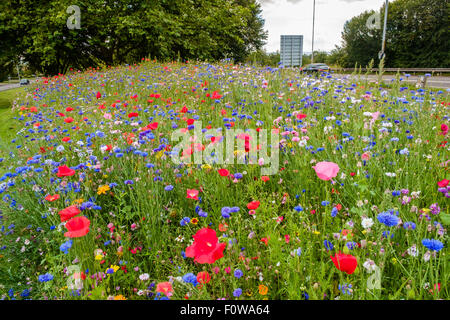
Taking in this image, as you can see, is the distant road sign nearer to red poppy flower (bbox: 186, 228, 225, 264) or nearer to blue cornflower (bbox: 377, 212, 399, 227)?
blue cornflower (bbox: 377, 212, 399, 227)

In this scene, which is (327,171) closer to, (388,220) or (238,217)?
(388,220)

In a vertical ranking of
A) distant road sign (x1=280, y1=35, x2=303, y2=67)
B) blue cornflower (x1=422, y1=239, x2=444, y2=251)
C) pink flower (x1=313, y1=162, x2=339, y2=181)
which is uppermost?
distant road sign (x1=280, y1=35, x2=303, y2=67)

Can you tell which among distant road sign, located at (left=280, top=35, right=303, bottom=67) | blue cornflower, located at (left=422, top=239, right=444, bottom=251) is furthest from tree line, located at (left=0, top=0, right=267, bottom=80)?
blue cornflower, located at (left=422, top=239, right=444, bottom=251)

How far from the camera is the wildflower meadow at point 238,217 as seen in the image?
4.13ft

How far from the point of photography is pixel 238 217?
174cm

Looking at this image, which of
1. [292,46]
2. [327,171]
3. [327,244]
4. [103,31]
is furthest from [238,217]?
[103,31]

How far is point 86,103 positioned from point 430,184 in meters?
5.12

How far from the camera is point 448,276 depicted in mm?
1183

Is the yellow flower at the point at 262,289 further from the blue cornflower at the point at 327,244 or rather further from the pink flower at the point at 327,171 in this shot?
the pink flower at the point at 327,171

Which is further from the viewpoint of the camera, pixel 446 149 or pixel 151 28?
pixel 151 28

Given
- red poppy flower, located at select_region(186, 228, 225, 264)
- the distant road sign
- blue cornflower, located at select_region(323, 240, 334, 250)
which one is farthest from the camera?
the distant road sign

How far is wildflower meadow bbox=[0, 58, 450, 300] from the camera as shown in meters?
1.26
